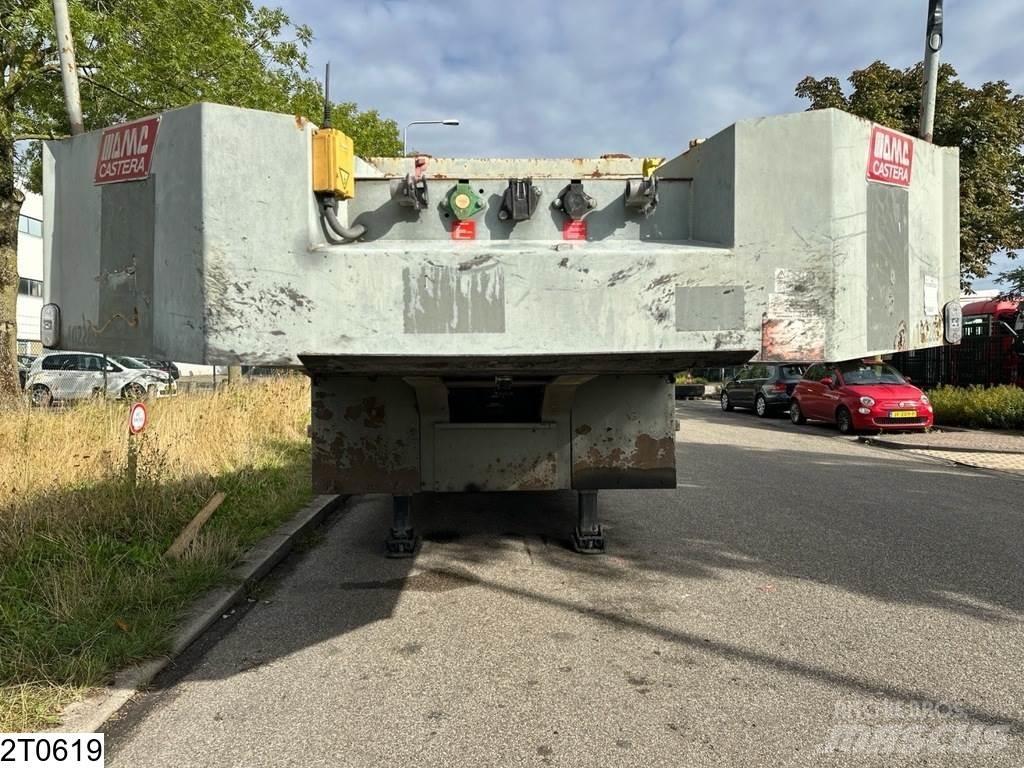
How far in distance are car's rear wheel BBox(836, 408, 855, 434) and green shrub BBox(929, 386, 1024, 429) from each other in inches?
108

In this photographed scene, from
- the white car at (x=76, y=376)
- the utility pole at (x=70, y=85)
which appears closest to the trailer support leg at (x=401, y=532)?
the utility pole at (x=70, y=85)

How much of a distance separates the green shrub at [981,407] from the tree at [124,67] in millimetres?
14308

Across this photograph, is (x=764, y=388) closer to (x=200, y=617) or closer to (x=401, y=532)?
(x=401, y=532)

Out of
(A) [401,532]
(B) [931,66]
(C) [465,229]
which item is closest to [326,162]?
(C) [465,229]

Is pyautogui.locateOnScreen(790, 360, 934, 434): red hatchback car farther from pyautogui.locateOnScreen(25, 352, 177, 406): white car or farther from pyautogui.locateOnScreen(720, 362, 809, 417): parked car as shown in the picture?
pyautogui.locateOnScreen(25, 352, 177, 406): white car

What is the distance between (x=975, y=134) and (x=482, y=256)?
56.4ft

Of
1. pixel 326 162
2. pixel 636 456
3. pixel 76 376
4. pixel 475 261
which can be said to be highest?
pixel 326 162

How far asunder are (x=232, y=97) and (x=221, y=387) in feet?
16.0

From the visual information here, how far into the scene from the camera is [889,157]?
7.54ft

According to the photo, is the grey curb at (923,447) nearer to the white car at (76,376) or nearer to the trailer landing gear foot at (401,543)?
the trailer landing gear foot at (401,543)

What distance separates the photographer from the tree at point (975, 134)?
48.1 feet

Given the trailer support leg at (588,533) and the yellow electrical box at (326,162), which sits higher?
the yellow electrical box at (326,162)

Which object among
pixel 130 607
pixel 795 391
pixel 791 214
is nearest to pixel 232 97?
pixel 130 607

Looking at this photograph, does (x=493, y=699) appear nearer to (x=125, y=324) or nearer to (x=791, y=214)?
(x=125, y=324)
